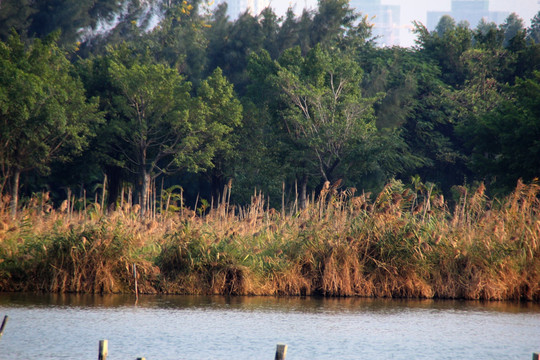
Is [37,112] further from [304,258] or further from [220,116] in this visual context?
[304,258]

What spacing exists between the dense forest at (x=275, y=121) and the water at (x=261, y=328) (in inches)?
684

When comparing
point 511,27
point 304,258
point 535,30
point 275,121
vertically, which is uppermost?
point 511,27

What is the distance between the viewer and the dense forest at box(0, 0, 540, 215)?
33.8 m

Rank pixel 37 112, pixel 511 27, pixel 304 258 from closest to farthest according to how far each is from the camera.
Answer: pixel 304 258
pixel 37 112
pixel 511 27

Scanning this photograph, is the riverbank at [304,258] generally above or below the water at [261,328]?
above

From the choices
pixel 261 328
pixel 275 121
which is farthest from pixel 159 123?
pixel 261 328

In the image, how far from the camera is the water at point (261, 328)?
31.9ft

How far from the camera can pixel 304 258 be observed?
14.7 metres

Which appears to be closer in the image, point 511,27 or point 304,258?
point 304,258

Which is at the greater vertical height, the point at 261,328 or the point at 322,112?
the point at 322,112

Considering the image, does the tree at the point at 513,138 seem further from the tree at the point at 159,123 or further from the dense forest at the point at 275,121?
the tree at the point at 159,123

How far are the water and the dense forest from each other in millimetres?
17376

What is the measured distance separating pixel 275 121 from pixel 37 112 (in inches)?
533

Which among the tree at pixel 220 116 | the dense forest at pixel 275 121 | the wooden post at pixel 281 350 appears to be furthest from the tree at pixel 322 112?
the wooden post at pixel 281 350
